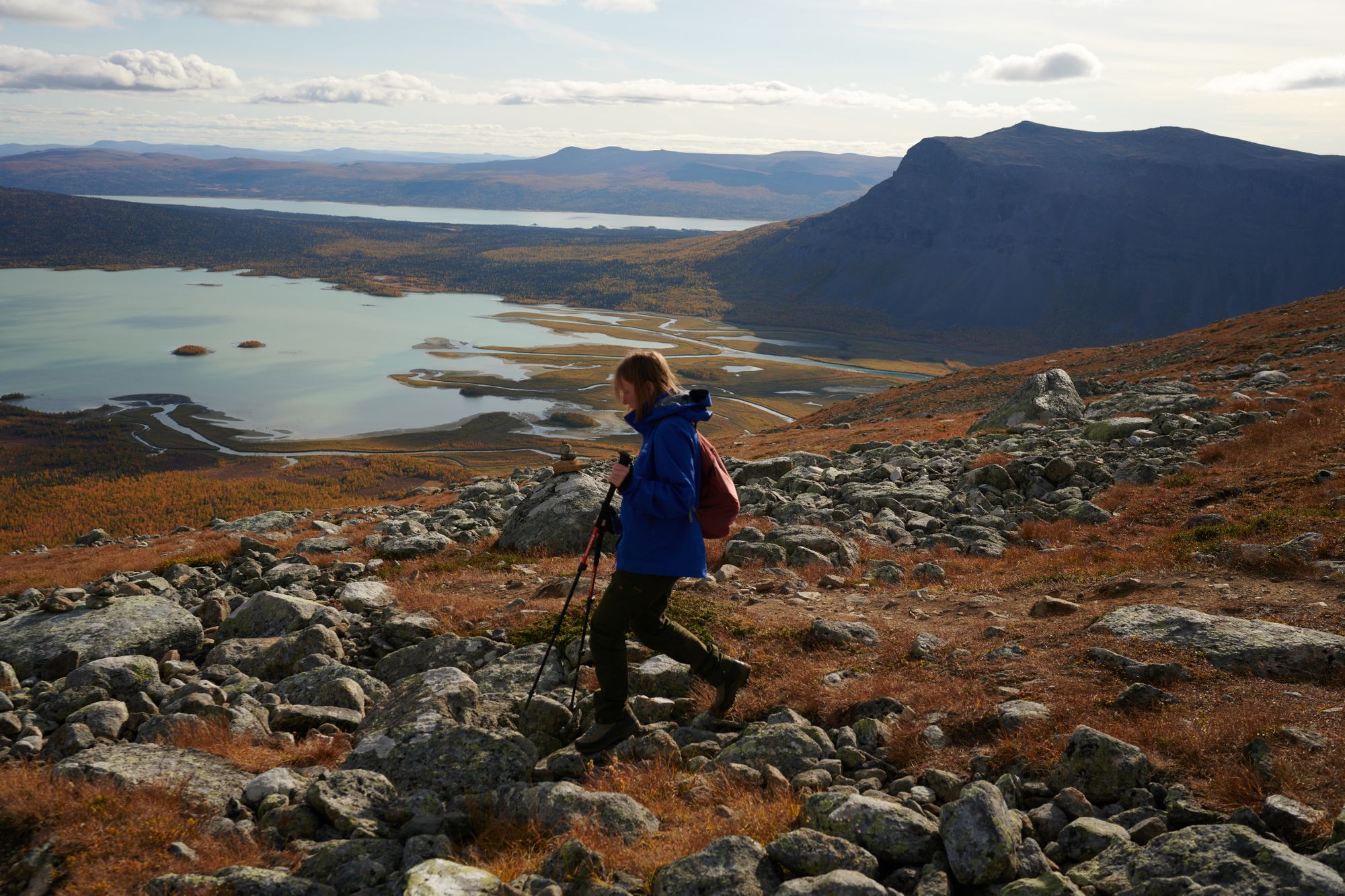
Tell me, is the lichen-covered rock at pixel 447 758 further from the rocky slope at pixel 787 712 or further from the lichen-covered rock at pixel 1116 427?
the lichen-covered rock at pixel 1116 427

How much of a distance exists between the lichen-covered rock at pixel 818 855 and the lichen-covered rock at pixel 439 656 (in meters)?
5.03

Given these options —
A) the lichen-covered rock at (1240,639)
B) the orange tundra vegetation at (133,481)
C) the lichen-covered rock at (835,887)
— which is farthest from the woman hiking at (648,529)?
the orange tundra vegetation at (133,481)

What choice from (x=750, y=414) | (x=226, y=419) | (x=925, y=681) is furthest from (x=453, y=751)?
(x=226, y=419)

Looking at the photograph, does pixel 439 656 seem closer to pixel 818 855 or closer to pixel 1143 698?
pixel 818 855

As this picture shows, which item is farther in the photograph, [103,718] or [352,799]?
[103,718]

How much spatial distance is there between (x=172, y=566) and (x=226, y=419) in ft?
369

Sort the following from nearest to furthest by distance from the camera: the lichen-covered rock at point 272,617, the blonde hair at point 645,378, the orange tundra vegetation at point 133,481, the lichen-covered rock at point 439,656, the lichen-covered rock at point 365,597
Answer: the blonde hair at point 645,378
the lichen-covered rock at point 439,656
the lichen-covered rock at point 272,617
the lichen-covered rock at point 365,597
the orange tundra vegetation at point 133,481

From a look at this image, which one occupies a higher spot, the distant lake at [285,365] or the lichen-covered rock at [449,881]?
the lichen-covered rock at [449,881]

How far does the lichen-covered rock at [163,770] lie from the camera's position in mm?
5953

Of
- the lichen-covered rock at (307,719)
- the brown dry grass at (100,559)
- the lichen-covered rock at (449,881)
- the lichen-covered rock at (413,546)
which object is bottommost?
the brown dry grass at (100,559)

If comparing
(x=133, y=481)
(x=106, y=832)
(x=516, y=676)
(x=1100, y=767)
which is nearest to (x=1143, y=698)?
(x=1100, y=767)

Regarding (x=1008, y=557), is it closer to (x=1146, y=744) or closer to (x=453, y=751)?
(x=1146, y=744)

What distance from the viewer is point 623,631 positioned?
6.93m

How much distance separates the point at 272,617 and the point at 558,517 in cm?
570
